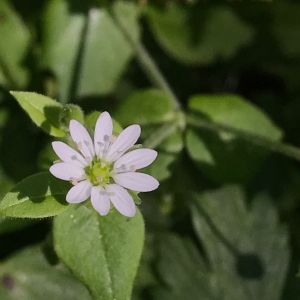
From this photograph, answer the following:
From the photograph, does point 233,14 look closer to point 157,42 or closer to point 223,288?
point 157,42

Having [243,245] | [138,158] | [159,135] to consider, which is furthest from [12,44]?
[243,245]

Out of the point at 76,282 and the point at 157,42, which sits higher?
the point at 157,42

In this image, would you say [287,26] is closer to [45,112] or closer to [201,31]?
[201,31]

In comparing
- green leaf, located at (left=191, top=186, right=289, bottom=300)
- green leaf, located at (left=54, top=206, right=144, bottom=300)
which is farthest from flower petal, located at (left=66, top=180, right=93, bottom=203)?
green leaf, located at (left=191, top=186, right=289, bottom=300)

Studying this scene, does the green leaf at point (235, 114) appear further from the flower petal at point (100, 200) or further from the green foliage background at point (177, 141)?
the flower petal at point (100, 200)

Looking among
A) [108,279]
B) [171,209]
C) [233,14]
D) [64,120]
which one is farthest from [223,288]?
[233,14]

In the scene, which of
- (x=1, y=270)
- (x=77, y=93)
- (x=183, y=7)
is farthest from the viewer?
(x=183, y=7)
